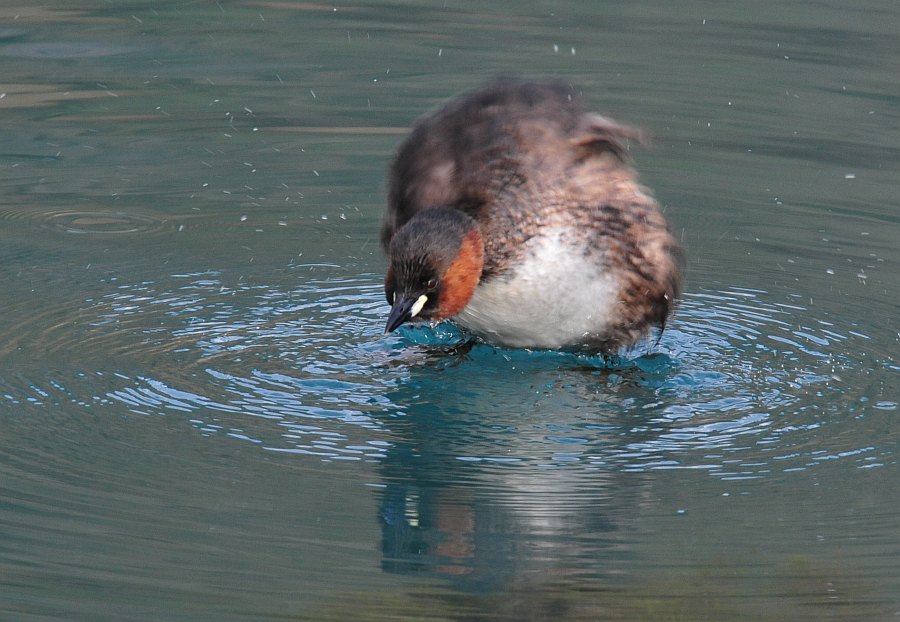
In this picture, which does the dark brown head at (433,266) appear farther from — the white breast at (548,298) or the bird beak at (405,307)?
the white breast at (548,298)

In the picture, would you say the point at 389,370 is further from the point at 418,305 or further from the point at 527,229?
the point at 527,229

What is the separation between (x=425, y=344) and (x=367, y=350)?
0.38 m

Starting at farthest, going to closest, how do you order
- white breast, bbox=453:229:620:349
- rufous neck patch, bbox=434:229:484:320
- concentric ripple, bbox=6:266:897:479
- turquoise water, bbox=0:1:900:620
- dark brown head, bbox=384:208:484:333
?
→ white breast, bbox=453:229:620:349 < rufous neck patch, bbox=434:229:484:320 < dark brown head, bbox=384:208:484:333 < concentric ripple, bbox=6:266:897:479 < turquoise water, bbox=0:1:900:620

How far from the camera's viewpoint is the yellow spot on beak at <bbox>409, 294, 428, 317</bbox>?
578cm

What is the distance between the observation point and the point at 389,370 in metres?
6.23

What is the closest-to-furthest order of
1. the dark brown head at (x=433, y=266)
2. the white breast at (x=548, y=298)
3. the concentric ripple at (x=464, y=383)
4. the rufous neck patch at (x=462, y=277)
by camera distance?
the concentric ripple at (x=464, y=383), the dark brown head at (x=433, y=266), the rufous neck patch at (x=462, y=277), the white breast at (x=548, y=298)

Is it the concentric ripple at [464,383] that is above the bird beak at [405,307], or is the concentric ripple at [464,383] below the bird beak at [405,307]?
below

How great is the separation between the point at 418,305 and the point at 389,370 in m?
0.52

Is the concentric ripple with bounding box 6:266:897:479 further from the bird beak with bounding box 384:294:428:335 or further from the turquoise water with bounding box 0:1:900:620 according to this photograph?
the bird beak with bounding box 384:294:428:335

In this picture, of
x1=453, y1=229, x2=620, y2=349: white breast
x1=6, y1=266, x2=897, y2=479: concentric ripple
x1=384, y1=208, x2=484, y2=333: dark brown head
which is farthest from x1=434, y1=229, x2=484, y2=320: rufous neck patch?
x1=6, y1=266, x2=897, y2=479: concentric ripple

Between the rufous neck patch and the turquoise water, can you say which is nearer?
the turquoise water

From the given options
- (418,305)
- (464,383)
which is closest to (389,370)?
(464,383)

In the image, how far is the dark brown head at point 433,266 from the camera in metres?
5.69

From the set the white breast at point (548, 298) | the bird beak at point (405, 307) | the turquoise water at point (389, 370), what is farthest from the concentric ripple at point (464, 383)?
the bird beak at point (405, 307)
